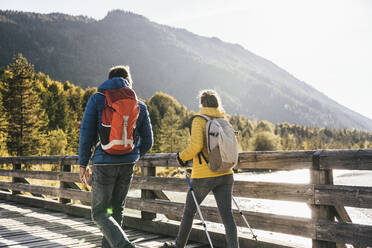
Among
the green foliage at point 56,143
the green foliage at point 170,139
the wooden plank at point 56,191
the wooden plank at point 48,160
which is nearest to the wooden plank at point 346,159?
the wooden plank at point 56,191

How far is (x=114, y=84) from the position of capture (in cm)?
334

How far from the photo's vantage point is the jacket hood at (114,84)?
3.31 metres

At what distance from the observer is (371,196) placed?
329cm

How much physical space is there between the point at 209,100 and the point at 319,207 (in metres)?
1.71

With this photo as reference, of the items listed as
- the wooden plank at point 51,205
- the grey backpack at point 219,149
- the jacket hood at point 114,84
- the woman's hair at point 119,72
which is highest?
the woman's hair at point 119,72

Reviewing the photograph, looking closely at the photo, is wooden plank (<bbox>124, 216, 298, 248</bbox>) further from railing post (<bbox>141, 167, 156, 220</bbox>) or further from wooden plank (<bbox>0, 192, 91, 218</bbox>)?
wooden plank (<bbox>0, 192, 91, 218</bbox>)

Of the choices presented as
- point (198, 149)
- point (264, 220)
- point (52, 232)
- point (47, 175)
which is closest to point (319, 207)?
point (264, 220)

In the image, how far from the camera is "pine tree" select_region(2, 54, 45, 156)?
30.9 m

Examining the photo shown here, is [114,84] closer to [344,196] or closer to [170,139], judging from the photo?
[344,196]

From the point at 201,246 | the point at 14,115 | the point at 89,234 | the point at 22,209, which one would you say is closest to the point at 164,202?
the point at 201,246

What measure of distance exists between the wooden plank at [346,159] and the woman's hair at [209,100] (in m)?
1.32

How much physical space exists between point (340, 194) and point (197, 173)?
1527mm

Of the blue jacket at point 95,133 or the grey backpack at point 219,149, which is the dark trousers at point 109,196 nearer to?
the blue jacket at point 95,133

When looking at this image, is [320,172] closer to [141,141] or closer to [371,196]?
[371,196]
